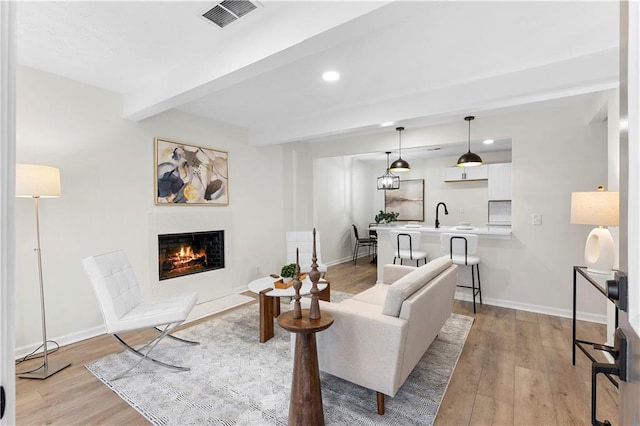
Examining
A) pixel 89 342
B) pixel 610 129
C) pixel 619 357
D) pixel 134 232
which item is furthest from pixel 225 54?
pixel 610 129

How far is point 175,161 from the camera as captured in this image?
3.87 m

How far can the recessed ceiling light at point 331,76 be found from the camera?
2848 millimetres

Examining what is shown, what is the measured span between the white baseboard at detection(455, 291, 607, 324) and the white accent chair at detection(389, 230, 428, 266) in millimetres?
768

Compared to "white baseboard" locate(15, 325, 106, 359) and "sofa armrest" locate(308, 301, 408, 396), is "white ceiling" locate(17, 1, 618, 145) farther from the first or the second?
"white baseboard" locate(15, 325, 106, 359)

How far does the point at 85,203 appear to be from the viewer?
3090 millimetres

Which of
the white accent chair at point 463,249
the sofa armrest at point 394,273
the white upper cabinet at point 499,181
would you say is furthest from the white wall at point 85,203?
the white upper cabinet at point 499,181

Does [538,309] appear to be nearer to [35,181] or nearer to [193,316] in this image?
[193,316]

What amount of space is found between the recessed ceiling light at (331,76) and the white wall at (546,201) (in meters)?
2.18

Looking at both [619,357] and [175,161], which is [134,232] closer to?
[175,161]

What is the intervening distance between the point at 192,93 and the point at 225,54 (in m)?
0.55

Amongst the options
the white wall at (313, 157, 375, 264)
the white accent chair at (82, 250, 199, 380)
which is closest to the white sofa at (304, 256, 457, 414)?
the white accent chair at (82, 250, 199, 380)

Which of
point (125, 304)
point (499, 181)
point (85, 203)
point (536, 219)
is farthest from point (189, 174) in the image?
point (499, 181)

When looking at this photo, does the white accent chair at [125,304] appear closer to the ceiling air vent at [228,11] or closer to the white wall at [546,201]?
the ceiling air vent at [228,11]

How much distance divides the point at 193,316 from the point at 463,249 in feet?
11.3
